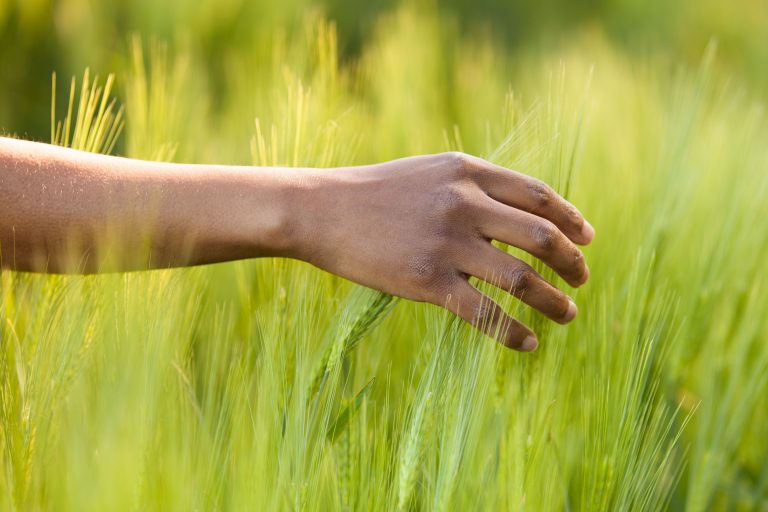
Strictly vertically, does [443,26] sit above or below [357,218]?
above

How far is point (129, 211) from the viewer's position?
25.2 inches

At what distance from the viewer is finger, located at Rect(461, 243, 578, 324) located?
63 centimetres

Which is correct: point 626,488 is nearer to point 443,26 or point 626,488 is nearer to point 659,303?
point 659,303

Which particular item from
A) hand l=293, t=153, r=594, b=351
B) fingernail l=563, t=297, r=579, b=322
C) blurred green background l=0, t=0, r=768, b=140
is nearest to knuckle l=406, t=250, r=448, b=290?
hand l=293, t=153, r=594, b=351

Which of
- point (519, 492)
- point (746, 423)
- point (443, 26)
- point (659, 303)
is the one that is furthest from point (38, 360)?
point (443, 26)

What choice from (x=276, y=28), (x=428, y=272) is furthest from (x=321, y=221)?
(x=276, y=28)

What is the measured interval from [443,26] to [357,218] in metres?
1.61

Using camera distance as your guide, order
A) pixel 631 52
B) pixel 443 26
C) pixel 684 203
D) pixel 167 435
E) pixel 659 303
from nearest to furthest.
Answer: pixel 167 435
pixel 659 303
pixel 684 203
pixel 443 26
pixel 631 52

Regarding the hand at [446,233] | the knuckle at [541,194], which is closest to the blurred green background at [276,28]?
the hand at [446,233]

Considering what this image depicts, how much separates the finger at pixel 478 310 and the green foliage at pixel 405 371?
A: 17 mm

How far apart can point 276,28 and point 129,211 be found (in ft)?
4.40

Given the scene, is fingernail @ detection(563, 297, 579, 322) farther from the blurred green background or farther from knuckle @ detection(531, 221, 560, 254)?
the blurred green background

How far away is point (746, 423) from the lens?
0.99 m

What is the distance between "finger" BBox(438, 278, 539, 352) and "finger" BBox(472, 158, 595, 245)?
0.08 metres
